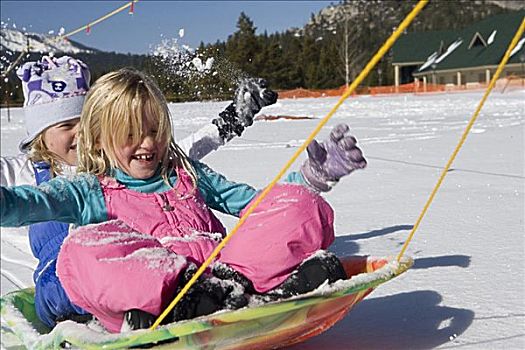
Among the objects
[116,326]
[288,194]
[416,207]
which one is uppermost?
[288,194]

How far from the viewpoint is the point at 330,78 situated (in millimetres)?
35000

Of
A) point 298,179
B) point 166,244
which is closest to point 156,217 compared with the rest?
point 166,244

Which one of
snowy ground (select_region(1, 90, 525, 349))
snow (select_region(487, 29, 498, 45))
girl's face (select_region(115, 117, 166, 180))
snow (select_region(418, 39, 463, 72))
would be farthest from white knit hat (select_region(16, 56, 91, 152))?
snow (select_region(418, 39, 463, 72))

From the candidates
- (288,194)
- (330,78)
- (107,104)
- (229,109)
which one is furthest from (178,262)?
(330,78)

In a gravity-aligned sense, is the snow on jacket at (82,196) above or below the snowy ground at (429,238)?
above

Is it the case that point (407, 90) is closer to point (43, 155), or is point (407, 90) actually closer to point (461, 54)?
point (461, 54)

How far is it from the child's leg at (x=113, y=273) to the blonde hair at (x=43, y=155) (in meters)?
0.81

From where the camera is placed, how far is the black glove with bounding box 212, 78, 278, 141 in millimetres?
2309

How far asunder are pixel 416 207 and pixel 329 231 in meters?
2.49

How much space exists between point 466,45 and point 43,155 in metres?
38.3

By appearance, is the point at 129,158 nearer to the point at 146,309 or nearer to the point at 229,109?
the point at 146,309

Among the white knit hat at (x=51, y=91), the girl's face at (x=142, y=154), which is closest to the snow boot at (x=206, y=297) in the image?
the girl's face at (x=142, y=154)

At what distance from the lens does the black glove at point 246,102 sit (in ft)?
7.57

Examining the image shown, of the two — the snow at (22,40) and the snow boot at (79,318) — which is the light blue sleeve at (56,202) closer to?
the snow boot at (79,318)
